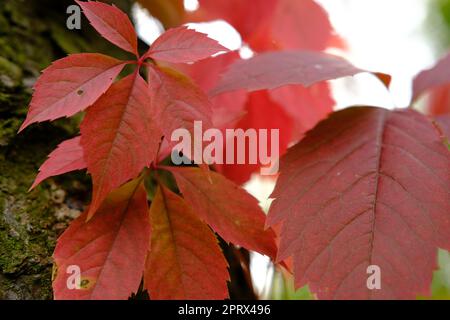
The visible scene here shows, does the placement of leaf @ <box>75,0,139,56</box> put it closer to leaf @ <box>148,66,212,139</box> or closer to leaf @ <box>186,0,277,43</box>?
leaf @ <box>148,66,212,139</box>

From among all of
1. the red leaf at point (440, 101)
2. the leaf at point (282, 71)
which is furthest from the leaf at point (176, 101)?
the red leaf at point (440, 101)

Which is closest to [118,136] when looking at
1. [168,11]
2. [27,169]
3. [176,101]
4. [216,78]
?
[176,101]

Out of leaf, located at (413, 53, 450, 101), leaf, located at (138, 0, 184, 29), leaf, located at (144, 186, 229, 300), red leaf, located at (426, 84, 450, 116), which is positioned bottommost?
leaf, located at (144, 186, 229, 300)

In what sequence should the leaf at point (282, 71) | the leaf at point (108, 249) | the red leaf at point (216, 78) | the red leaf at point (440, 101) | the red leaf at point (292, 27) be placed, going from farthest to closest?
the red leaf at point (440, 101), the red leaf at point (292, 27), the red leaf at point (216, 78), the leaf at point (282, 71), the leaf at point (108, 249)

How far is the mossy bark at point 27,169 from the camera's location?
521 millimetres

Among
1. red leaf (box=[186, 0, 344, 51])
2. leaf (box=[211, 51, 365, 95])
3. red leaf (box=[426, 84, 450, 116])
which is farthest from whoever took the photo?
red leaf (box=[426, 84, 450, 116])

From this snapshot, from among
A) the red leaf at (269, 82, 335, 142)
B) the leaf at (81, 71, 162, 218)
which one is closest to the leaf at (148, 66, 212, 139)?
the leaf at (81, 71, 162, 218)

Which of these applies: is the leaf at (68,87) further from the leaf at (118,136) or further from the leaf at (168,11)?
the leaf at (168,11)

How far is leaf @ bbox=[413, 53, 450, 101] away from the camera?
79 centimetres

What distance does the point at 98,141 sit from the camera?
439 millimetres

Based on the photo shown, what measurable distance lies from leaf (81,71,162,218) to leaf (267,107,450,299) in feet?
0.52

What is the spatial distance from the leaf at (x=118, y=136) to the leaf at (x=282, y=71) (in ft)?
0.51
